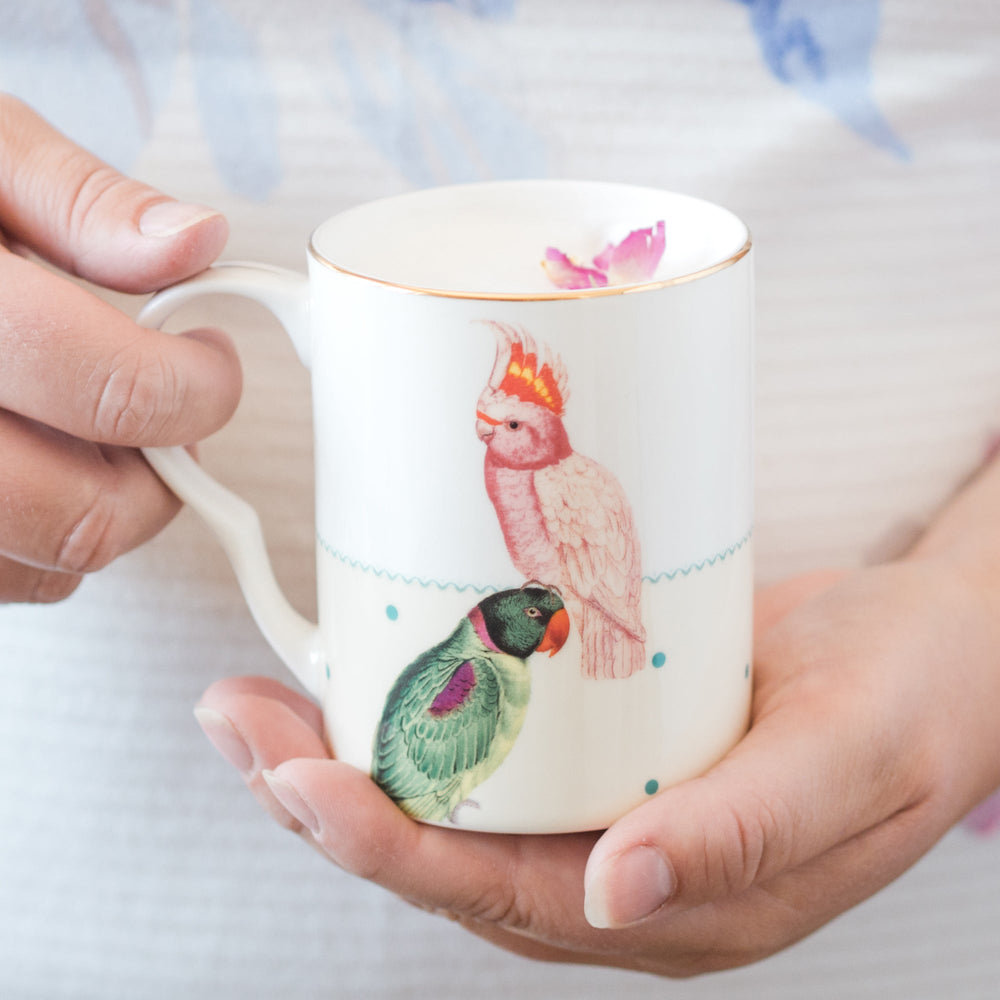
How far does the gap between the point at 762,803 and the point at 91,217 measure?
0.47 m

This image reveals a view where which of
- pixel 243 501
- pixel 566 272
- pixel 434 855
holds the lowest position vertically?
pixel 434 855

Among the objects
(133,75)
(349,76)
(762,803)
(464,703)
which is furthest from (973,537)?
(133,75)

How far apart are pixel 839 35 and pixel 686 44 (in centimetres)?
11

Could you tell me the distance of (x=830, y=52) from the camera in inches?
30.1

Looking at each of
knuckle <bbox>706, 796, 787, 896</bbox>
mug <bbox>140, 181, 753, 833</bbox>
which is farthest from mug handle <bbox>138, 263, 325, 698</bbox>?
knuckle <bbox>706, 796, 787, 896</bbox>

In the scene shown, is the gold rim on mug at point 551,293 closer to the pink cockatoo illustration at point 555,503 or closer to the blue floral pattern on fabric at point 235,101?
the pink cockatoo illustration at point 555,503

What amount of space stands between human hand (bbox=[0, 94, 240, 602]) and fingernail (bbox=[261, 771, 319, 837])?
6.2 inches

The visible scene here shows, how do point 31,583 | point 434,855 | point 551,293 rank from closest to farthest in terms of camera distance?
point 551,293
point 434,855
point 31,583

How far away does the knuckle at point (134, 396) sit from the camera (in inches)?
21.6

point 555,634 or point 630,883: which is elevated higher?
point 555,634

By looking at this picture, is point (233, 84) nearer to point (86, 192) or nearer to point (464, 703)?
point (86, 192)

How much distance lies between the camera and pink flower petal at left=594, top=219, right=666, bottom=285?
0.61 metres

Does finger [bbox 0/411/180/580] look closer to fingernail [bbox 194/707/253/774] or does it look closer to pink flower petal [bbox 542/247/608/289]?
fingernail [bbox 194/707/253/774]

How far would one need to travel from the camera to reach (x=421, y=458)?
514 mm
